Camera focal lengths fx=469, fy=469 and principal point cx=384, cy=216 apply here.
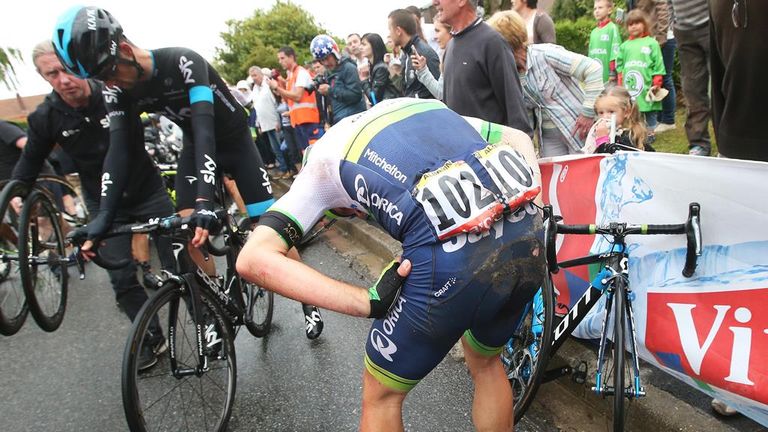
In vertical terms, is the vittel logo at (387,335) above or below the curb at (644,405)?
above

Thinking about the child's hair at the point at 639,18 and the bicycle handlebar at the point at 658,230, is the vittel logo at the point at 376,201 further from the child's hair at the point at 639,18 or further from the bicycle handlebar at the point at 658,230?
the child's hair at the point at 639,18

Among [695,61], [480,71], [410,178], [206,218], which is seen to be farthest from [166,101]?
[695,61]

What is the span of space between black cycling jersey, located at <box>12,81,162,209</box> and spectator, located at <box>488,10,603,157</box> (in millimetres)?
2810

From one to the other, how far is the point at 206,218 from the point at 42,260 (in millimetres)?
1516

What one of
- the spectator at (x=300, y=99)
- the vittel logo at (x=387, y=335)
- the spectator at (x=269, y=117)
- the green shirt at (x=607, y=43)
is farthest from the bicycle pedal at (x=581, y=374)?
the spectator at (x=269, y=117)

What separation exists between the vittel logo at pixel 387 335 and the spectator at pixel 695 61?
3745 millimetres

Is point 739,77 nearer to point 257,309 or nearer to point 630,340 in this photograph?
point 630,340

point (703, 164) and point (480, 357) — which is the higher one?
point (703, 164)

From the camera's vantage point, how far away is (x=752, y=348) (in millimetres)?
1702

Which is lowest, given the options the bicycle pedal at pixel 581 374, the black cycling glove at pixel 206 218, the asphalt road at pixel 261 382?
the asphalt road at pixel 261 382

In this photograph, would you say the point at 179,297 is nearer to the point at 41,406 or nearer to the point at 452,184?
the point at 41,406

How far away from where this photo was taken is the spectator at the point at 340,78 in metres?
6.54

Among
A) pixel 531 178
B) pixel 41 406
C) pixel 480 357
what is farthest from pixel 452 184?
pixel 41 406

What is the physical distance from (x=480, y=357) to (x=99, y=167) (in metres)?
3.32
